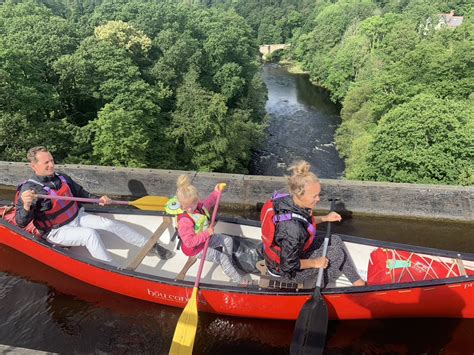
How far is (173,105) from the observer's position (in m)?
23.3

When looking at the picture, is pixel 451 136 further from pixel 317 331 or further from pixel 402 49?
pixel 402 49

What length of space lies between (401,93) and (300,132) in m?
8.54

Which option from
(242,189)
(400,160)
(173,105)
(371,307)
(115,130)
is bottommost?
(173,105)

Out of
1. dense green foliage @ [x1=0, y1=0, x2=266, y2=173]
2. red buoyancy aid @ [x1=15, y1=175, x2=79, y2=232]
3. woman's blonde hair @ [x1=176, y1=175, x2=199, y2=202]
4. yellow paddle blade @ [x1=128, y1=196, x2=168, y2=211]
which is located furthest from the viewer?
dense green foliage @ [x1=0, y1=0, x2=266, y2=173]

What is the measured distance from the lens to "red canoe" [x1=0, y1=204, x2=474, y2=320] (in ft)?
14.6

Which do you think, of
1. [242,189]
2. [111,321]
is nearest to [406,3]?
[242,189]

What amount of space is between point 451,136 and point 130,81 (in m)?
15.2

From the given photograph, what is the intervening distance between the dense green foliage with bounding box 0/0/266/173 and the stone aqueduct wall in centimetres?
690

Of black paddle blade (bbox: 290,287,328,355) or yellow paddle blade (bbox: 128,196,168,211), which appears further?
yellow paddle blade (bbox: 128,196,168,211)

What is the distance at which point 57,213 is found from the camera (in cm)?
535

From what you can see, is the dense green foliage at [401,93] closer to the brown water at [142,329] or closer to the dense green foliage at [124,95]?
the brown water at [142,329]

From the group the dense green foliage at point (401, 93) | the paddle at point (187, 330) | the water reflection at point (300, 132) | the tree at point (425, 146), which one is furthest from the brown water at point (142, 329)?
the water reflection at point (300, 132)

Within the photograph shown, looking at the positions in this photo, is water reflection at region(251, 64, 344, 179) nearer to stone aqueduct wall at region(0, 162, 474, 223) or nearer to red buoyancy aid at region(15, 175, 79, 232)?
stone aqueduct wall at region(0, 162, 474, 223)

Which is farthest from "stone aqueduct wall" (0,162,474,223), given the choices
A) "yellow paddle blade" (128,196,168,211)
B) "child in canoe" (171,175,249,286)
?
"child in canoe" (171,175,249,286)
